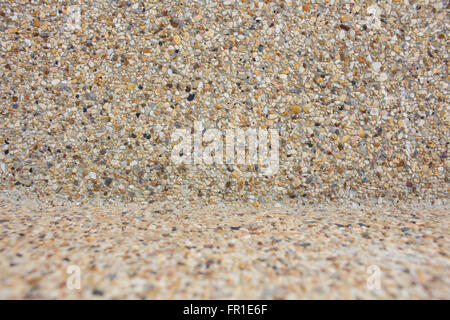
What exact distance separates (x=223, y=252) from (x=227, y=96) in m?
1.24

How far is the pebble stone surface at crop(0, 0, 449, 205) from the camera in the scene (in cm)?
Answer: 235

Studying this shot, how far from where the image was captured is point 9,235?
1778 mm

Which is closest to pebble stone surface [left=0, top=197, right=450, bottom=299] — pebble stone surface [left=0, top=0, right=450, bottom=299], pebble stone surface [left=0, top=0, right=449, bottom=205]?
pebble stone surface [left=0, top=0, right=450, bottom=299]

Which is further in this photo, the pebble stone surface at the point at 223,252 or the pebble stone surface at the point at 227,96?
the pebble stone surface at the point at 227,96

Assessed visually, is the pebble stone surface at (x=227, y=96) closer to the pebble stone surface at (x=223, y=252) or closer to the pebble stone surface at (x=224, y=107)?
the pebble stone surface at (x=224, y=107)

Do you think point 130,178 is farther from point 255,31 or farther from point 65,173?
point 255,31

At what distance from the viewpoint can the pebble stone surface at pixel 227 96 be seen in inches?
92.7

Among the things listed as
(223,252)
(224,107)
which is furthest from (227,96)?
(223,252)

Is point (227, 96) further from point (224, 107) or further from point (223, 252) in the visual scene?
point (223, 252)

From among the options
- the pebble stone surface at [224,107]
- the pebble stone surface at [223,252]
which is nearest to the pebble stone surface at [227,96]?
the pebble stone surface at [224,107]

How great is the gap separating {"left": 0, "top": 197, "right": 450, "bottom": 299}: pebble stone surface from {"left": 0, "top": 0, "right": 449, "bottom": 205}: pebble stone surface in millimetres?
237

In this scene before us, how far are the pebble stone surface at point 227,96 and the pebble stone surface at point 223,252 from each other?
24 centimetres
